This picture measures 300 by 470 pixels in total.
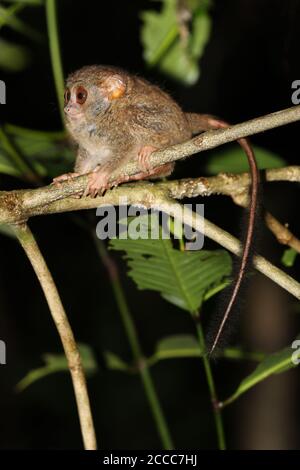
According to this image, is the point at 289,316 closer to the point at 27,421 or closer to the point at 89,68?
the point at 27,421

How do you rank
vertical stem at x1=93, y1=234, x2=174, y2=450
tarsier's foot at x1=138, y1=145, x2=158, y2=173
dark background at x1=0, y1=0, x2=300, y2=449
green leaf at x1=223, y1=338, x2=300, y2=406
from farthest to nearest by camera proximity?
1. dark background at x1=0, y1=0, x2=300, y2=449
2. vertical stem at x1=93, y1=234, x2=174, y2=450
3. green leaf at x1=223, y1=338, x2=300, y2=406
4. tarsier's foot at x1=138, y1=145, x2=158, y2=173

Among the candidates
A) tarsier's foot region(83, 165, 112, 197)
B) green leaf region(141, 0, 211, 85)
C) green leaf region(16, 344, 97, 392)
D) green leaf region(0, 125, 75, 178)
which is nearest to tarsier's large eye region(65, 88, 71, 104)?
green leaf region(0, 125, 75, 178)

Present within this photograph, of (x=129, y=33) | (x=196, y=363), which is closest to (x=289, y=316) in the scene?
(x=196, y=363)

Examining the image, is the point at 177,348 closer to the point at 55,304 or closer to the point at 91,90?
the point at 55,304

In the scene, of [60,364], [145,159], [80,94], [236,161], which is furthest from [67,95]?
[60,364]

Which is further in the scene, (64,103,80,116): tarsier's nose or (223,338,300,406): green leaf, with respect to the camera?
(64,103,80,116): tarsier's nose

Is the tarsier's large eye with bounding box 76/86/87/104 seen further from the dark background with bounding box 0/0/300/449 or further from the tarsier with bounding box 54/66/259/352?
the dark background with bounding box 0/0/300/449

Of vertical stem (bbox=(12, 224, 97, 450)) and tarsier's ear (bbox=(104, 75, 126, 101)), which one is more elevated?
tarsier's ear (bbox=(104, 75, 126, 101))
